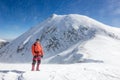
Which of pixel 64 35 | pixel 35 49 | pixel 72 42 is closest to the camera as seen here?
pixel 35 49

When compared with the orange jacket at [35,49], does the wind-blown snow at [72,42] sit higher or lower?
higher

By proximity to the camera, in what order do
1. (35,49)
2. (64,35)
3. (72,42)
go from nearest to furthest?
1. (35,49)
2. (72,42)
3. (64,35)

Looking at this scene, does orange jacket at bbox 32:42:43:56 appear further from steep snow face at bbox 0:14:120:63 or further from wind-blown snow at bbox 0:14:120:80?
steep snow face at bbox 0:14:120:63

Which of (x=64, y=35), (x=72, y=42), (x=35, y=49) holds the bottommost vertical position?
(x=35, y=49)

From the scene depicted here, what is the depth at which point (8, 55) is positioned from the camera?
3450 inches

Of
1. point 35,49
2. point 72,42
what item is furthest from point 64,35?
point 35,49

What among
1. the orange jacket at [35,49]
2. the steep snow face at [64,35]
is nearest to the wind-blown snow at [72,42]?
the steep snow face at [64,35]

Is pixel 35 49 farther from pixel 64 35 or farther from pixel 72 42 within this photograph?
pixel 64 35

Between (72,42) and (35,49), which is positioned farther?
(72,42)

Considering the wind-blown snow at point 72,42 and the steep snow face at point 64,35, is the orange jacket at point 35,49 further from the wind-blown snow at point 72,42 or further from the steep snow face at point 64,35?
the steep snow face at point 64,35

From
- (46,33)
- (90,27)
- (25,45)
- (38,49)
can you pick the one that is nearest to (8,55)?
(25,45)

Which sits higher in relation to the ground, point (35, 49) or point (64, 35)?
point (64, 35)

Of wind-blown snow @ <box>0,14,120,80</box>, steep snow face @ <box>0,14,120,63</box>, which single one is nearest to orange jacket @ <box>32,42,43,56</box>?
wind-blown snow @ <box>0,14,120,80</box>

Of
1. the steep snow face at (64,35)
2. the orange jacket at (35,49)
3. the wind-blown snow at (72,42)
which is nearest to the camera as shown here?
the orange jacket at (35,49)
